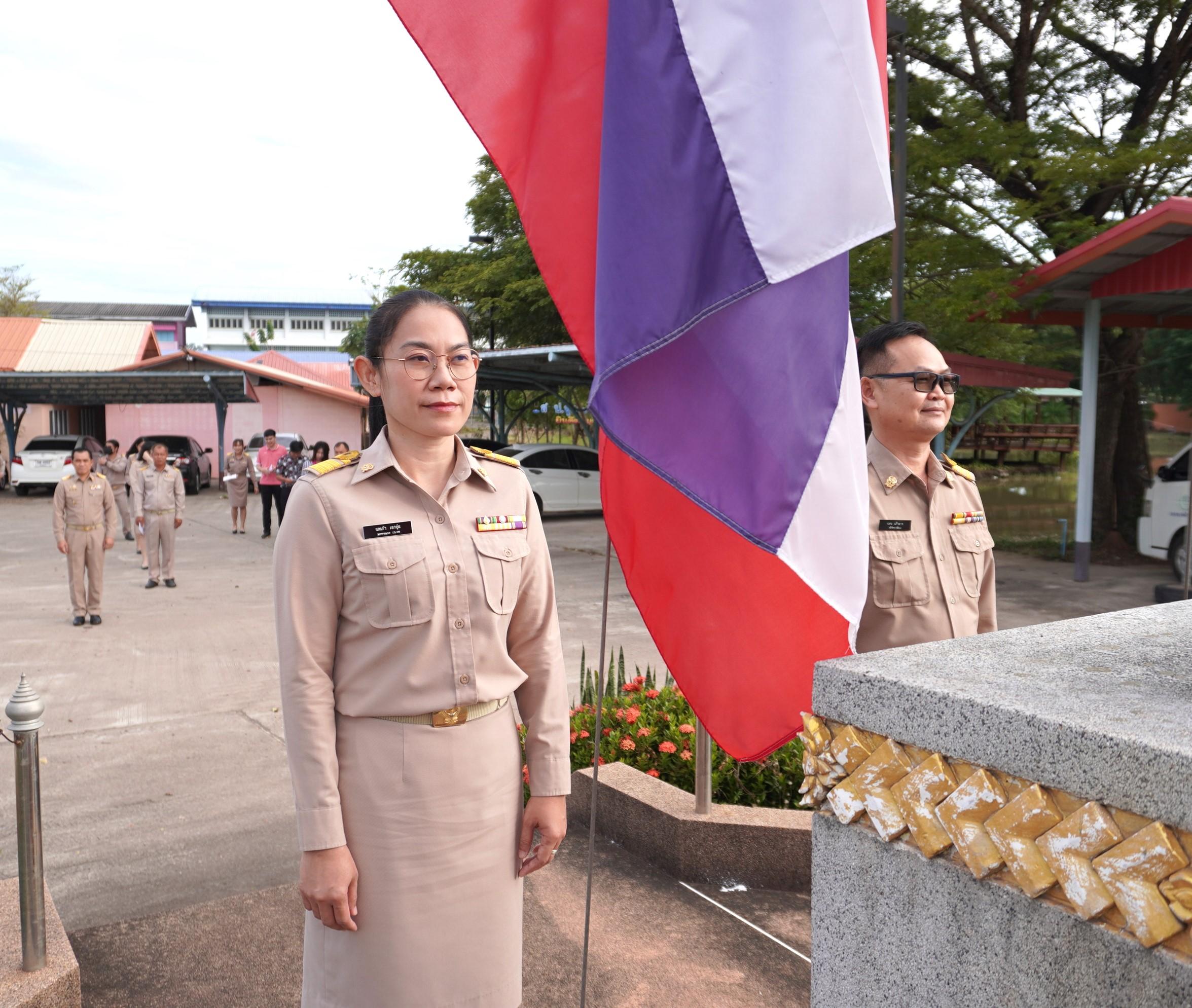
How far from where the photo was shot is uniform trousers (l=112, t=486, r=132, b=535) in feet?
57.3

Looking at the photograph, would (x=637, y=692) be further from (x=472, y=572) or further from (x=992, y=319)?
(x=992, y=319)

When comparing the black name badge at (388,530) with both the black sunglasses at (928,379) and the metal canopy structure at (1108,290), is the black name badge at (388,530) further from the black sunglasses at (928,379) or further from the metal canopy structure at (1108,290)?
the metal canopy structure at (1108,290)

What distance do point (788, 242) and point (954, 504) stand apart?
1464 millimetres

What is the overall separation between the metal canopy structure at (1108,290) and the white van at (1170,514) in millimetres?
664

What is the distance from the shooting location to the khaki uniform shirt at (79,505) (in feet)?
33.7

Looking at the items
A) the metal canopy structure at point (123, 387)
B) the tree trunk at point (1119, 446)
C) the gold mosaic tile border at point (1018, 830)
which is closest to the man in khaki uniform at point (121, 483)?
the metal canopy structure at point (123, 387)

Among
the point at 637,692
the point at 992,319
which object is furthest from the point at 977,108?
the point at 637,692

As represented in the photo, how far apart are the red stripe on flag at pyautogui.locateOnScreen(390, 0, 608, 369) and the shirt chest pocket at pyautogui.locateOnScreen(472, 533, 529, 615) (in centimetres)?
56

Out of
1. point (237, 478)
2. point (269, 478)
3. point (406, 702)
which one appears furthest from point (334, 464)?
point (237, 478)

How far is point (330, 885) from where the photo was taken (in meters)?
2.10

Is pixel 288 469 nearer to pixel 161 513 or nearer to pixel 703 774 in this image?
pixel 161 513

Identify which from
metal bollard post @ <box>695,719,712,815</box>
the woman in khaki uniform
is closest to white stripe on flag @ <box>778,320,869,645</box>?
metal bollard post @ <box>695,719,712,815</box>

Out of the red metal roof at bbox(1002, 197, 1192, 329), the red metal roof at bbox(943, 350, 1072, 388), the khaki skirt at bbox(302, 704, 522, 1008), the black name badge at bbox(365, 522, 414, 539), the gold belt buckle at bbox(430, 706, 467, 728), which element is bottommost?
the khaki skirt at bbox(302, 704, 522, 1008)

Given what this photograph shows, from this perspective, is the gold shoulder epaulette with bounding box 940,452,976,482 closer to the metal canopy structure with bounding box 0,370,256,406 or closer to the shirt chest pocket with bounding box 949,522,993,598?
the shirt chest pocket with bounding box 949,522,993,598
